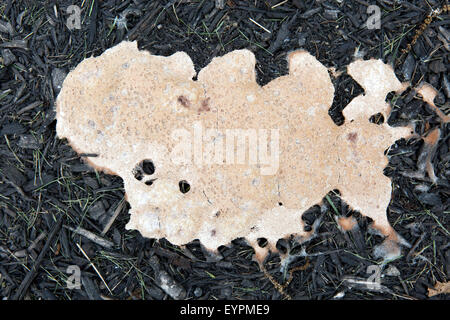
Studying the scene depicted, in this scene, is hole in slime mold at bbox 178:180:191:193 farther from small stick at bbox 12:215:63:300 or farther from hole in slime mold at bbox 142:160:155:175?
small stick at bbox 12:215:63:300

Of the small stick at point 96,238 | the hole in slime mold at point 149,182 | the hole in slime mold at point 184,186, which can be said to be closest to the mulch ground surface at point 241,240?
the small stick at point 96,238

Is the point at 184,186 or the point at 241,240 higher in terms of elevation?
the point at 184,186

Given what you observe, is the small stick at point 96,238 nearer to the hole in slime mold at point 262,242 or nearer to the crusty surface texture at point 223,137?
the crusty surface texture at point 223,137

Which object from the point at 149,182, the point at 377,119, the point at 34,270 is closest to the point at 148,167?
the point at 149,182

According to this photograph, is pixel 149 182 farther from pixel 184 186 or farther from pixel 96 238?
pixel 96 238

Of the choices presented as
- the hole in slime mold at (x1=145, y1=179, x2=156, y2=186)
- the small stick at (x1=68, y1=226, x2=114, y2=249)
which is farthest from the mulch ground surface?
the hole in slime mold at (x1=145, y1=179, x2=156, y2=186)

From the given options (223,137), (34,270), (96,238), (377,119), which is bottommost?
(34,270)
